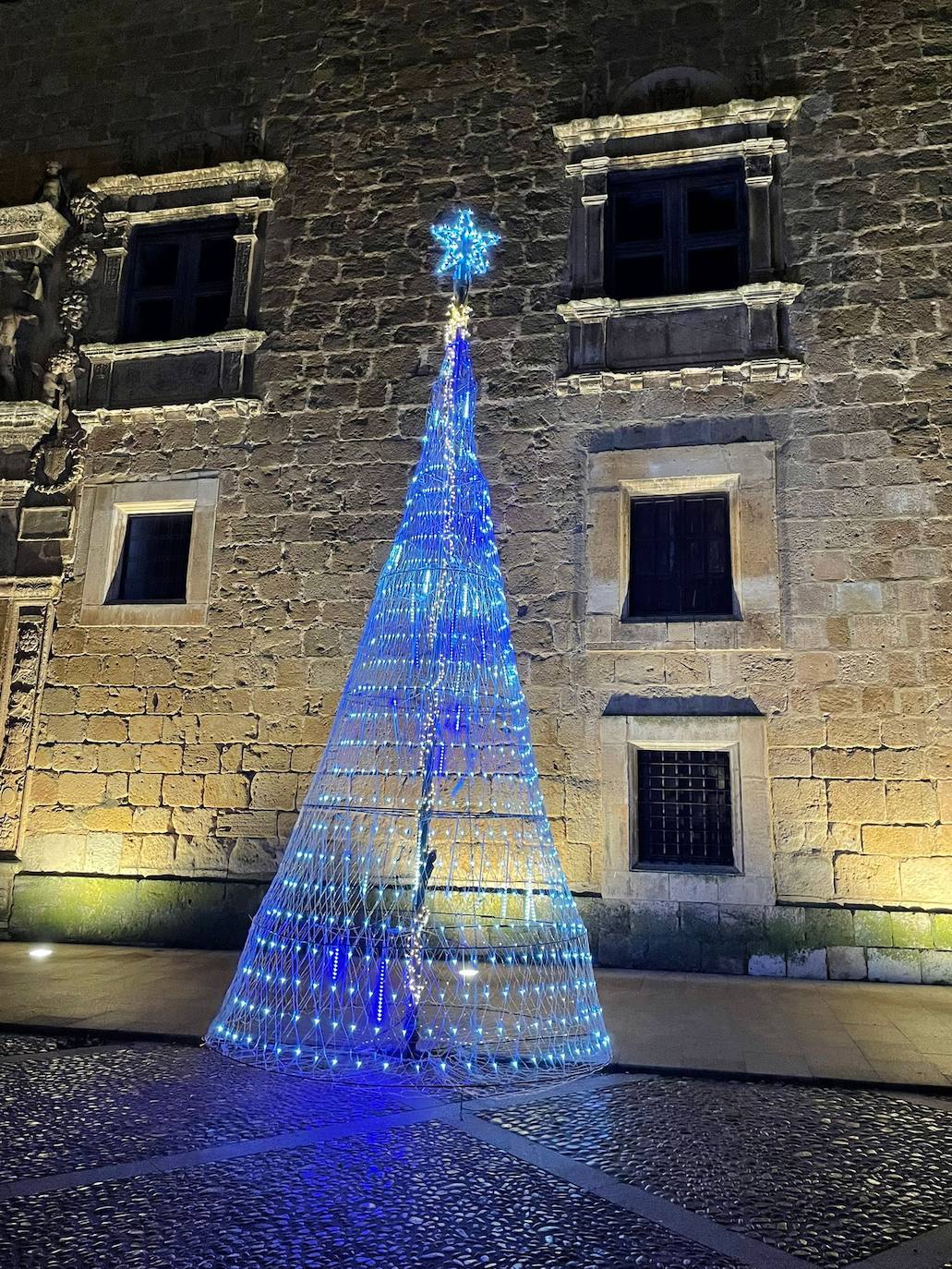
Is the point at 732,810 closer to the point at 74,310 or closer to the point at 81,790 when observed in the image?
the point at 81,790

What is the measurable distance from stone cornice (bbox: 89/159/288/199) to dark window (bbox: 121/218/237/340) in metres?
0.34

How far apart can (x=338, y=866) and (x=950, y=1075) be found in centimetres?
450

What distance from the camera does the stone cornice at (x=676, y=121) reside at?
291 inches

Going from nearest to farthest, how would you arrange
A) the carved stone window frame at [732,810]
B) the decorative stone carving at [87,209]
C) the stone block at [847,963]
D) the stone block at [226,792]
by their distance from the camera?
the stone block at [847,963]
the carved stone window frame at [732,810]
the stone block at [226,792]
the decorative stone carving at [87,209]

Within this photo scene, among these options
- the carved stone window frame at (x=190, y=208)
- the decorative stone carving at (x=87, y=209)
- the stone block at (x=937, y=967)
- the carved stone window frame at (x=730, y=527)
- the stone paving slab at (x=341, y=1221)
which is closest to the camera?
the stone paving slab at (x=341, y=1221)

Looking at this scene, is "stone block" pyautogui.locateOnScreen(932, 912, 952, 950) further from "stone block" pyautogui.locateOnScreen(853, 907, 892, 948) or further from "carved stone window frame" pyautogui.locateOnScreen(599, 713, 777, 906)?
"carved stone window frame" pyautogui.locateOnScreen(599, 713, 777, 906)

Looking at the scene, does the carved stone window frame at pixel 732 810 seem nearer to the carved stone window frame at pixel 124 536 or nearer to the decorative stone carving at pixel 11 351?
the carved stone window frame at pixel 124 536

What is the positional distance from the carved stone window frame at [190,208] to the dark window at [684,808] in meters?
5.37

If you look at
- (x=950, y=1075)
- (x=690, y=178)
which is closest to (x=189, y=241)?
(x=690, y=178)

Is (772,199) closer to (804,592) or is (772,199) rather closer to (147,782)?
(804,592)

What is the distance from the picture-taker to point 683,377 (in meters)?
7.22

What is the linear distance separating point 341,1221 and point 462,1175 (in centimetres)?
50

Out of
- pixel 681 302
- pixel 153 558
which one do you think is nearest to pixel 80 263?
pixel 153 558

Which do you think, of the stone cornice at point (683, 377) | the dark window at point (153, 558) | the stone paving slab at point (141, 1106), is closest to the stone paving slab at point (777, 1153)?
the stone paving slab at point (141, 1106)
